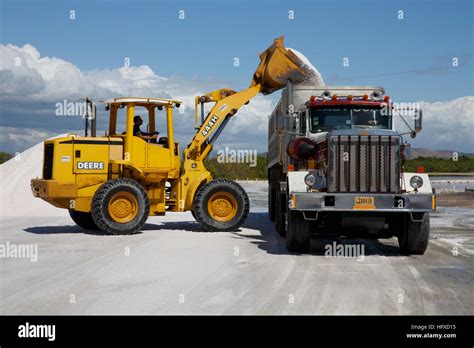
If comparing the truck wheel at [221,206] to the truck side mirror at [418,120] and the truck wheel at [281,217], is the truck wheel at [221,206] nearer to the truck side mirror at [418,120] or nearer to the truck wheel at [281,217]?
the truck wheel at [281,217]

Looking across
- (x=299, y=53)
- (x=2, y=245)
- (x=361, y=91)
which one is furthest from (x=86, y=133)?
(x=361, y=91)

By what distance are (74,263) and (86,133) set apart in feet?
19.8

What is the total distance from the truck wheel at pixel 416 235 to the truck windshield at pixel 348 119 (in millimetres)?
2075

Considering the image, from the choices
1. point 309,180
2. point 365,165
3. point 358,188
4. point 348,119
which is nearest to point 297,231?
point 309,180

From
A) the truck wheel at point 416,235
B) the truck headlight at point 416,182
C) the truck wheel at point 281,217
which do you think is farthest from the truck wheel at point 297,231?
the truck wheel at point 281,217

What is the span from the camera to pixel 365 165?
38.3ft

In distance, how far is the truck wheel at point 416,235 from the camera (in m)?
11.8

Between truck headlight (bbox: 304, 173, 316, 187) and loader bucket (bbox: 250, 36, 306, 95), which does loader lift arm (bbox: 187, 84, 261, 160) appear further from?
truck headlight (bbox: 304, 173, 316, 187)

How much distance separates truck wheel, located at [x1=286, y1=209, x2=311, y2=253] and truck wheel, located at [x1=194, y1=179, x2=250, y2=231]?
4.57 meters

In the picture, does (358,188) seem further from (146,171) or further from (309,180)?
(146,171)

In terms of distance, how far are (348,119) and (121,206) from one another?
602 cm

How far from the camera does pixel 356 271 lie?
10156 millimetres

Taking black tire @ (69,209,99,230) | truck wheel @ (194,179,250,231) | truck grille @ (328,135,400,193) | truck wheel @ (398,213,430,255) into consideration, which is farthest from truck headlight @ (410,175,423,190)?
black tire @ (69,209,99,230)
